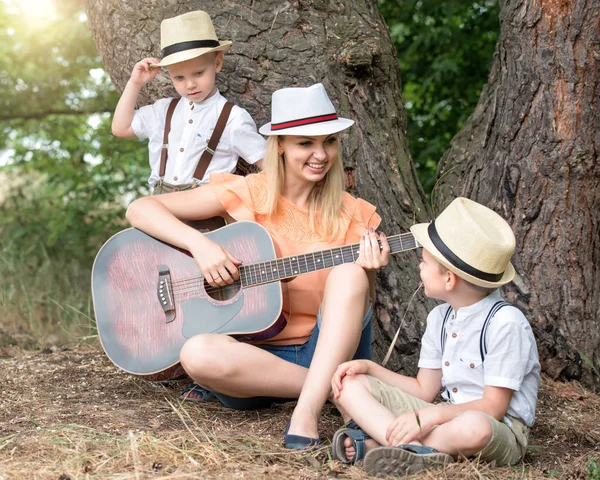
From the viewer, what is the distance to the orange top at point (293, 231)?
3.15 m

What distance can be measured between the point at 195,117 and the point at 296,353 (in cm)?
124

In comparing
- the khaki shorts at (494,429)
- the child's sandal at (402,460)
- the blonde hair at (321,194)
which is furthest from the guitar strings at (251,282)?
the child's sandal at (402,460)

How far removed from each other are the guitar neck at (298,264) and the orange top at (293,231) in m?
0.07

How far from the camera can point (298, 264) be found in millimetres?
3010

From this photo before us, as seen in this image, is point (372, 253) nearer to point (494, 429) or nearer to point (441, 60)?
point (494, 429)

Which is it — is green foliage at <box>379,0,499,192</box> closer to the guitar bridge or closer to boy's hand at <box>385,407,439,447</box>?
the guitar bridge

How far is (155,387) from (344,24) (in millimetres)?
2050

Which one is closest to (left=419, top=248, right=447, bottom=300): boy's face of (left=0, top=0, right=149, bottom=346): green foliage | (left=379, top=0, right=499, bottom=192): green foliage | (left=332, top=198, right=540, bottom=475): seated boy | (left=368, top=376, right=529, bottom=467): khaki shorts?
(left=332, top=198, right=540, bottom=475): seated boy

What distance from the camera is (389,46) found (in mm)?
3939

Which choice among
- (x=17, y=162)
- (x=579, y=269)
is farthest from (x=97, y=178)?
(x=579, y=269)

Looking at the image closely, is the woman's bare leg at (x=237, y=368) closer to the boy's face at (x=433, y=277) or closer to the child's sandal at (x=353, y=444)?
the child's sandal at (x=353, y=444)

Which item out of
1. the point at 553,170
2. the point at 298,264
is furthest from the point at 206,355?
the point at 553,170

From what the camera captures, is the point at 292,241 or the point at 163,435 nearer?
the point at 163,435

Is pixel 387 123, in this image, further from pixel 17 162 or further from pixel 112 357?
pixel 17 162
